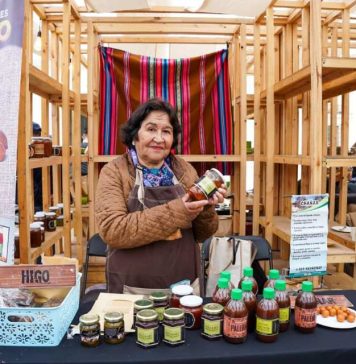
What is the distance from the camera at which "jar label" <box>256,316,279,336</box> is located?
1.25 metres

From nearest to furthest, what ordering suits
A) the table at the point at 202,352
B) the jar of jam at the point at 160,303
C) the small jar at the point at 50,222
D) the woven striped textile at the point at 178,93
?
the table at the point at 202,352, the jar of jam at the point at 160,303, the small jar at the point at 50,222, the woven striped textile at the point at 178,93

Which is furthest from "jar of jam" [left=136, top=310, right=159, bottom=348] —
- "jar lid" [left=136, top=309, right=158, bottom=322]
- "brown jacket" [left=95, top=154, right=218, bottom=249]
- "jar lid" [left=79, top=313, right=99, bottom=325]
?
"brown jacket" [left=95, top=154, right=218, bottom=249]

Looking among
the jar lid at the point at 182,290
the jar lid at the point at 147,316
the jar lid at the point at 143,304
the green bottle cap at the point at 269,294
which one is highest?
the green bottle cap at the point at 269,294

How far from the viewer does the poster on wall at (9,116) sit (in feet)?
5.97

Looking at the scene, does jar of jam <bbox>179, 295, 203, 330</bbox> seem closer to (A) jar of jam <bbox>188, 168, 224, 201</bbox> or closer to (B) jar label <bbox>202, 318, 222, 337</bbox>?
(B) jar label <bbox>202, 318, 222, 337</bbox>

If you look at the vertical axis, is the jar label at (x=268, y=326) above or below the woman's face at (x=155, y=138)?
below

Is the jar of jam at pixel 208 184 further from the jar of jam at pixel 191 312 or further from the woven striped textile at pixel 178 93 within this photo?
the woven striped textile at pixel 178 93

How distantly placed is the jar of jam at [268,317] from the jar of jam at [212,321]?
12cm

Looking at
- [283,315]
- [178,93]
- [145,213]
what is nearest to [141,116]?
[145,213]

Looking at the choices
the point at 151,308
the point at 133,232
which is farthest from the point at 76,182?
the point at 151,308

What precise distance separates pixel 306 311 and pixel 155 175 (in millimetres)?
878

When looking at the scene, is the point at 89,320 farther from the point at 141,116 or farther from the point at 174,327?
the point at 141,116

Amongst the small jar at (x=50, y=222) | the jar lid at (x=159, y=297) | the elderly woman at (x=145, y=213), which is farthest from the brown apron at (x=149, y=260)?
the small jar at (x=50, y=222)

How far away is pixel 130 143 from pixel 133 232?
1.54ft
